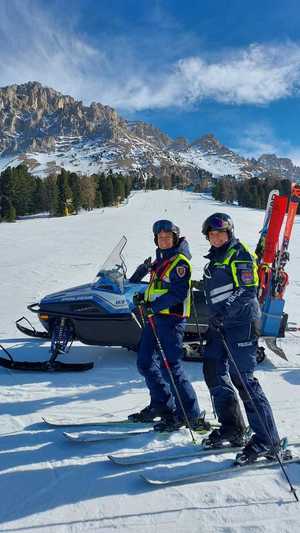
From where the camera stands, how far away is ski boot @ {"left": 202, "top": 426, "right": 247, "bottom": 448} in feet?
11.1

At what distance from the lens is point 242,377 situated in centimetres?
314

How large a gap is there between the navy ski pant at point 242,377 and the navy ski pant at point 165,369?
1.17ft

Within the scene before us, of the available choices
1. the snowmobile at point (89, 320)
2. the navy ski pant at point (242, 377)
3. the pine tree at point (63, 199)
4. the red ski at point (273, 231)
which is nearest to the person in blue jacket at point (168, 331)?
the navy ski pant at point (242, 377)

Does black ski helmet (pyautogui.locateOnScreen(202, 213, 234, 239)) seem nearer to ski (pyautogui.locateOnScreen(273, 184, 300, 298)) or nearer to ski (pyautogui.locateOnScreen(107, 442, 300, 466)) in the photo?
ski (pyautogui.locateOnScreen(107, 442, 300, 466))

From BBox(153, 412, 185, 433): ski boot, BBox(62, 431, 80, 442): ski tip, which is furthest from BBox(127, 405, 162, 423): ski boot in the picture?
Answer: BBox(62, 431, 80, 442): ski tip

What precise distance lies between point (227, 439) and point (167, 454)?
55cm

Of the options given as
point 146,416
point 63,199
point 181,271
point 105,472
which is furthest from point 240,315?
point 63,199

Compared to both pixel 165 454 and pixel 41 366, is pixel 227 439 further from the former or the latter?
pixel 41 366

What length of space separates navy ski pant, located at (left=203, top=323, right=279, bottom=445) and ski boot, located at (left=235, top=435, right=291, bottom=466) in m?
0.04

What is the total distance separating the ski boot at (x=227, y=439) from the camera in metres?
3.38

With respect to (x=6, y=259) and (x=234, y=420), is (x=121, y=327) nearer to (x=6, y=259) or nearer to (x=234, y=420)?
(x=234, y=420)

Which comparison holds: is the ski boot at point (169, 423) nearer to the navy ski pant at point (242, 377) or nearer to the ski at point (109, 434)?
the ski at point (109, 434)

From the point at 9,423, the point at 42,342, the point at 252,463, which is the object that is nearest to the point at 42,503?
the point at 9,423

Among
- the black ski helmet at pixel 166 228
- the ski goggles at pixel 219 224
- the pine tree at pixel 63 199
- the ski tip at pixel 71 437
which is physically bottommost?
the ski tip at pixel 71 437
